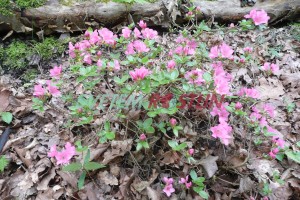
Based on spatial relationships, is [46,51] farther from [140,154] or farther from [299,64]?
[299,64]

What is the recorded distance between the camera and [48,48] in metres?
3.22

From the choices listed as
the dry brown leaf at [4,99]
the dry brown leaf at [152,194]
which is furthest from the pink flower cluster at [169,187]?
the dry brown leaf at [4,99]

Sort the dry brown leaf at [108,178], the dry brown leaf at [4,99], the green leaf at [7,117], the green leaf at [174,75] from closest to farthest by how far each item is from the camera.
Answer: the green leaf at [174,75] < the dry brown leaf at [108,178] < the green leaf at [7,117] < the dry brown leaf at [4,99]

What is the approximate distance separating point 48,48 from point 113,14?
0.78 m

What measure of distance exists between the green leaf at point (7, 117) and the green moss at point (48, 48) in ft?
2.94

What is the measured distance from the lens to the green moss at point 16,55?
3.07m

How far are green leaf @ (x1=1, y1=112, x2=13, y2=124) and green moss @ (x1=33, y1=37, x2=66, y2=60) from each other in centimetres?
90

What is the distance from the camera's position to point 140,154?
207 centimetres

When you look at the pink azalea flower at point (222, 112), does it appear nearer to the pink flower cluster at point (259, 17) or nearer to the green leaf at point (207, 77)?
the green leaf at point (207, 77)

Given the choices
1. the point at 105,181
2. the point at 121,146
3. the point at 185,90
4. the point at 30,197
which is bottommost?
the point at 30,197

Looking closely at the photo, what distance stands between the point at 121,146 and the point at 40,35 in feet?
6.05

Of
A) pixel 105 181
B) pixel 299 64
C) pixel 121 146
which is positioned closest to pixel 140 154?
pixel 121 146

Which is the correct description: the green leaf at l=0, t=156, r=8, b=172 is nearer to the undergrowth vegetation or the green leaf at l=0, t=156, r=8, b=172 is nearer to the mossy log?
the undergrowth vegetation

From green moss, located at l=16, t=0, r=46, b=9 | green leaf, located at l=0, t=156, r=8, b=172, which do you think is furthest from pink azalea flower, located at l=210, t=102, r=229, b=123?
green moss, located at l=16, t=0, r=46, b=9
